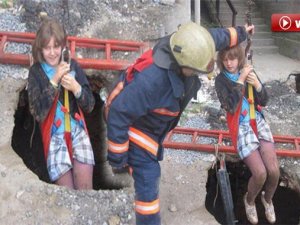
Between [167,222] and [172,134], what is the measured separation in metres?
1.14

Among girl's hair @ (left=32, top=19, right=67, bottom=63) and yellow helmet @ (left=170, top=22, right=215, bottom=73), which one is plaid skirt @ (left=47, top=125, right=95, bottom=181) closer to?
girl's hair @ (left=32, top=19, right=67, bottom=63)

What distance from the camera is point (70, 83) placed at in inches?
135

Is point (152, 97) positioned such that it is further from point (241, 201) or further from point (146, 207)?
point (241, 201)

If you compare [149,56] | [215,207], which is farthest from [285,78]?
[149,56]

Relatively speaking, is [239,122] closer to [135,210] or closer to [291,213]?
[135,210]

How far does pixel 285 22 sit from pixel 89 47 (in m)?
5.99

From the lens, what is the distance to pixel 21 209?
336cm

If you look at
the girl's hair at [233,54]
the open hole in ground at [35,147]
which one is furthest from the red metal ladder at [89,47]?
the girl's hair at [233,54]

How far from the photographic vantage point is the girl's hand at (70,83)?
3422 millimetres

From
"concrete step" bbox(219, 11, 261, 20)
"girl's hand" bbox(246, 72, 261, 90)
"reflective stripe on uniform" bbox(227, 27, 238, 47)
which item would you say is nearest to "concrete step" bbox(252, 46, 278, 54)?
"concrete step" bbox(219, 11, 261, 20)

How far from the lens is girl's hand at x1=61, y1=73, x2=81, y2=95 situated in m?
3.42

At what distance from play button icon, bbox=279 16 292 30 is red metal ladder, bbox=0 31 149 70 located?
524cm

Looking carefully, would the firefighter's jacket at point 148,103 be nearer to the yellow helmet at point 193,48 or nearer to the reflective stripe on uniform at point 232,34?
the yellow helmet at point 193,48

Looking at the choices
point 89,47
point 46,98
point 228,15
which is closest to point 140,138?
point 46,98
